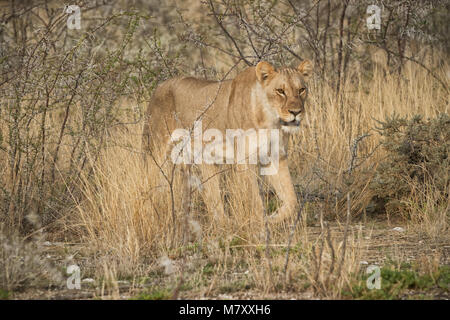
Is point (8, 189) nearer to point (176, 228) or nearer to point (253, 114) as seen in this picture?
point (176, 228)

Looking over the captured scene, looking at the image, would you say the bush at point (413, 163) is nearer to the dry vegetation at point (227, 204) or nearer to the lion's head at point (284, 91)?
the dry vegetation at point (227, 204)

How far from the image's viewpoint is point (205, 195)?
536 centimetres

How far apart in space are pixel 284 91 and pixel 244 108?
38 cm

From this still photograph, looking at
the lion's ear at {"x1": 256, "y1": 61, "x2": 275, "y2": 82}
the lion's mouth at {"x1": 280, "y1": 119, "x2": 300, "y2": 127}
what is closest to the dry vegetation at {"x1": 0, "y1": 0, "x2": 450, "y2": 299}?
the lion's ear at {"x1": 256, "y1": 61, "x2": 275, "y2": 82}

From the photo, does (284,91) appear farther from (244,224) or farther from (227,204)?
(244,224)

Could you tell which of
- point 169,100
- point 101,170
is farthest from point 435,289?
point 169,100

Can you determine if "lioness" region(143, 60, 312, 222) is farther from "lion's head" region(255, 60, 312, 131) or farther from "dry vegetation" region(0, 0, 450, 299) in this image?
"dry vegetation" region(0, 0, 450, 299)

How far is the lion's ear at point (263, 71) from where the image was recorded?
527 cm

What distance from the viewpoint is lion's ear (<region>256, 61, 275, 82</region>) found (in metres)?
5.27

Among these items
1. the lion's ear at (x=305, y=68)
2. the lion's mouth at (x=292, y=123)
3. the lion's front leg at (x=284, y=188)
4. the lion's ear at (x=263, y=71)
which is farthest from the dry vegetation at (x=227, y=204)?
the lion's ear at (x=305, y=68)

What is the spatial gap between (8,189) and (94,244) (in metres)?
1.02

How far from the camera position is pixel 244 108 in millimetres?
5449

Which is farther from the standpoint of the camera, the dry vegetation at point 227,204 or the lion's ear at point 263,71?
the lion's ear at point 263,71
